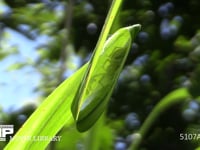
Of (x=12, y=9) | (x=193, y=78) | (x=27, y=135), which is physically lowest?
(x=27, y=135)

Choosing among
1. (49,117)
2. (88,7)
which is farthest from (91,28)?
(49,117)

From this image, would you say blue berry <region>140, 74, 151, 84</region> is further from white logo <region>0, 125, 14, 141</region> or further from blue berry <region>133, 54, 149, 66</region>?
white logo <region>0, 125, 14, 141</region>

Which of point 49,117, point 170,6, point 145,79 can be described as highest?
point 170,6

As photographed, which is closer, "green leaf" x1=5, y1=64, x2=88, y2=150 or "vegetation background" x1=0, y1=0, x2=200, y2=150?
"green leaf" x1=5, y1=64, x2=88, y2=150

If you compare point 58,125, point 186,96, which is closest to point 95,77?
point 58,125

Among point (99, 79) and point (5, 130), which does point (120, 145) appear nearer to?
point (5, 130)

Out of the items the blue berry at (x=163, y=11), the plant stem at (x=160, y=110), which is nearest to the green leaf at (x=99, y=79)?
the plant stem at (x=160, y=110)

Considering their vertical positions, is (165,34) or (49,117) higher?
(165,34)

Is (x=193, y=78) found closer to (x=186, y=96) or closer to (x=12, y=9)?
(x=186, y=96)

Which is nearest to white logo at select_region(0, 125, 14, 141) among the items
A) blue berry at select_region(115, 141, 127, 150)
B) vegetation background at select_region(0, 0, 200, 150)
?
vegetation background at select_region(0, 0, 200, 150)
